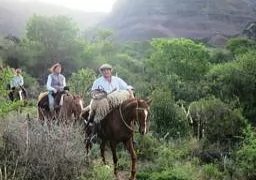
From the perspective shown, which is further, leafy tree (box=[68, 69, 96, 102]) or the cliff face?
the cliff face

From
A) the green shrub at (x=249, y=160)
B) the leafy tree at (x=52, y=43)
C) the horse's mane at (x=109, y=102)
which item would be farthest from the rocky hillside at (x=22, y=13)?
the horse's mane at (x=109, y=102)

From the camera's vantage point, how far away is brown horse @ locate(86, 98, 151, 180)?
10.0 m

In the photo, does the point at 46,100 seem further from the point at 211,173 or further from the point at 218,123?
the point at 218,123

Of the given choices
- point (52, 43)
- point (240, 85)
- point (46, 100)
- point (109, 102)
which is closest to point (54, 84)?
point (46, 100)

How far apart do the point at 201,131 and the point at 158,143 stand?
270 centimetres

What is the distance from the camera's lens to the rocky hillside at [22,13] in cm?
10755

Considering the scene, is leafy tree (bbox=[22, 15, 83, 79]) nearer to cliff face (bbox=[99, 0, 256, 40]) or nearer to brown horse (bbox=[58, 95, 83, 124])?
brown horse (bbox=[58, 95, 83, 124])

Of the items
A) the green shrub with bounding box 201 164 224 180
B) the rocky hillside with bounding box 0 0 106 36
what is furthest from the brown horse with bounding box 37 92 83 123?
the rocky hillside with bounding box 0 0 106 36

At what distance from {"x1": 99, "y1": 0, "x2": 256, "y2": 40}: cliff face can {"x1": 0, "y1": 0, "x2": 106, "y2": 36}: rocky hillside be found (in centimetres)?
790

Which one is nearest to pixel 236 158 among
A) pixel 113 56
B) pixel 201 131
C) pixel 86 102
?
pixel 201 131

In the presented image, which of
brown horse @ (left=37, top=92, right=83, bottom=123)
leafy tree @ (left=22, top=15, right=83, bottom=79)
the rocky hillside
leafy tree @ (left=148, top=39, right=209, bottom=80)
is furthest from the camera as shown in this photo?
the rocky hillside

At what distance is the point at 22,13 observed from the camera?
12588 centimetres

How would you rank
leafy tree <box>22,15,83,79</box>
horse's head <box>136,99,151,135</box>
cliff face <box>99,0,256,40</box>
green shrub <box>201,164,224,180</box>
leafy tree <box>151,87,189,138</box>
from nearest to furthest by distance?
horse's head <box>136,99,151,135</box> → green shrub <box>201,164,224,180</box> → leafy tree <box>151,87,189,138</box> → leafy tree <box>22,15,83,79</box> → cliff face <box>99,0,256,40</box>

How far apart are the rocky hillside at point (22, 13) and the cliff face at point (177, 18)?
7904 millimetres
